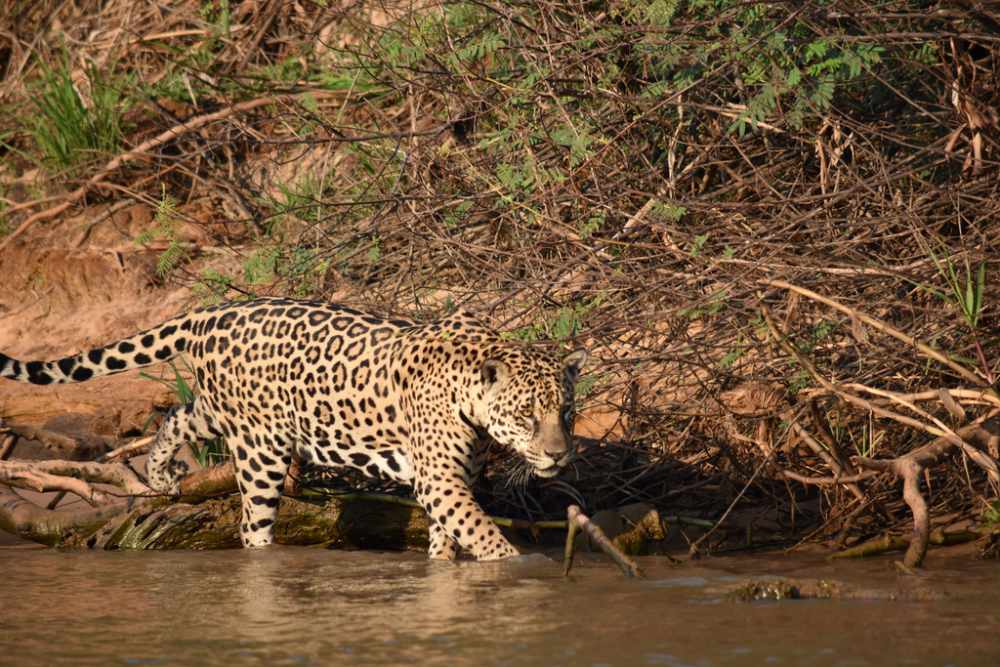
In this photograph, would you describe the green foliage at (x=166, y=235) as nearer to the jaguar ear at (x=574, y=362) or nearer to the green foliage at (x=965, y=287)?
the jaguar ear at (x=574, y=362)

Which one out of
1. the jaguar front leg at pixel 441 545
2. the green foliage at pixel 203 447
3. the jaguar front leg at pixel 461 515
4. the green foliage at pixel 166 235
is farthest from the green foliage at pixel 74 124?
the jaguar front leg at pixel 461 515

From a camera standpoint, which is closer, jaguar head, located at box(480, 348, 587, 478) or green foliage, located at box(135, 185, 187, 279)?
jaguar head, located at box(480, 348, 587, 478)

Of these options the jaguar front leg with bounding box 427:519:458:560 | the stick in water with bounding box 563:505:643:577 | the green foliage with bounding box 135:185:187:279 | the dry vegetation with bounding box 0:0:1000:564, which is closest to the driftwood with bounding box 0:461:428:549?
the jaguar front leg with bounding box 427:519:458:560

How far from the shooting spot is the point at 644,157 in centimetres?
710

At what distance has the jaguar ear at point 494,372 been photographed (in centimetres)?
615

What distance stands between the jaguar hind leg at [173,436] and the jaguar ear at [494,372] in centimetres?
177

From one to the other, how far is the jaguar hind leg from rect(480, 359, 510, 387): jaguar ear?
1.77 m

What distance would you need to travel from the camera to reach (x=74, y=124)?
10.6 meters

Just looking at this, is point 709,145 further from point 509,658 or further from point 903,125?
point 509,658

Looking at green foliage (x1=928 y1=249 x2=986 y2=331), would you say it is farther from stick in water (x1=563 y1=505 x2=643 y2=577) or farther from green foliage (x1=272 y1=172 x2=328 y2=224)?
green foliage (x1=272 y1=172 x2=328 y2=224)

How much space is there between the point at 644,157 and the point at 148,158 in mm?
4773

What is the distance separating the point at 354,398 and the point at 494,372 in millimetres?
845

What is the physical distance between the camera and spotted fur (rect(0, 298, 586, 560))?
619 cm

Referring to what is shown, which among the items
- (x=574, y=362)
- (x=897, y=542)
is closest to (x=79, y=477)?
(x=574, y=362)
